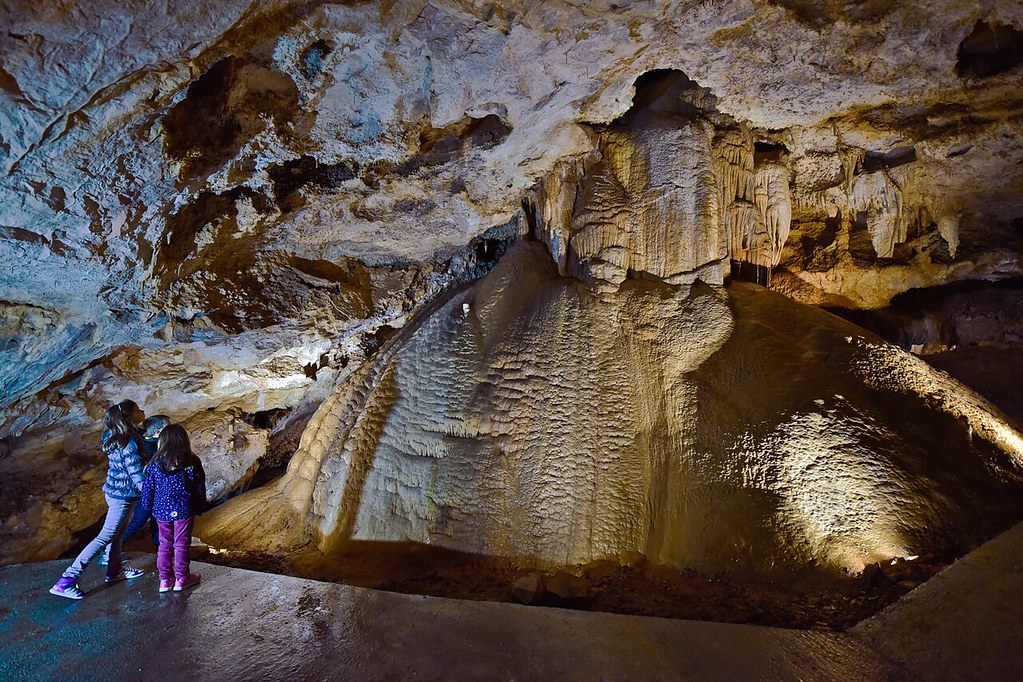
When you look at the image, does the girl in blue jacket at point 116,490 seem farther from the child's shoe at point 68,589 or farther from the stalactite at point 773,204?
the stalactite at point 773,204

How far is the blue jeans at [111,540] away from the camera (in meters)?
4.58

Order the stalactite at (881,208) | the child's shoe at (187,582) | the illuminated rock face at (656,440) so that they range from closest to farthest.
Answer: the child's shoe at (187,582) → the illuminated rock face at (656,440) → the stalactite at (881,208)

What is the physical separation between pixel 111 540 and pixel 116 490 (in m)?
0.41

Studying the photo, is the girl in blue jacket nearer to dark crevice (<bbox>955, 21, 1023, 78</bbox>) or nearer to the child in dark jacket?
the child in dark jacket

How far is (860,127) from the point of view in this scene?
7.79m

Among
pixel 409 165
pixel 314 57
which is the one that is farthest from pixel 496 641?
pixel 409 165

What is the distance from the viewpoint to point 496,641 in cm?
353

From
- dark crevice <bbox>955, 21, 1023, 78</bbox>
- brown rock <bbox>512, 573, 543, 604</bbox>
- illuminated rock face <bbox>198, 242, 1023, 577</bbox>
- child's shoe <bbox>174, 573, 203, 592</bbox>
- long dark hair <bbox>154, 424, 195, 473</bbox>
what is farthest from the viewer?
dark crevice <bbox>955, 21, 1023, 78</bbox>

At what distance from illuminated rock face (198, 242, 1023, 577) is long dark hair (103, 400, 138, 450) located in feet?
8.77

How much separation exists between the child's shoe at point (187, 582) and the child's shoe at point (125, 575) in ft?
1.95

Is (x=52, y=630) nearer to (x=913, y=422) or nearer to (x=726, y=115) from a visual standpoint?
(x=913, y=422)

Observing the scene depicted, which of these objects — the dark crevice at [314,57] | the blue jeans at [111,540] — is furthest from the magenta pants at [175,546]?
the dark crevice at [314,57]

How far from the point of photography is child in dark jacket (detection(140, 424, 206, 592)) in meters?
4.41

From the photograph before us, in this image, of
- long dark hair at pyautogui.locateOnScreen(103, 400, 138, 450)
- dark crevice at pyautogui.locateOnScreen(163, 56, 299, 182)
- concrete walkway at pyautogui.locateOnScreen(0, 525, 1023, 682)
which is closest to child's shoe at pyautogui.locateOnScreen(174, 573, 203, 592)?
concrete walkway at pyautogui.locateOnScreen(0, 525, 1023, 682)
